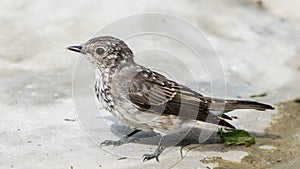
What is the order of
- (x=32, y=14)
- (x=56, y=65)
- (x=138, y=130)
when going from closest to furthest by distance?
(x=138, y=130), (x=56, y=65), (x=32, y=14)

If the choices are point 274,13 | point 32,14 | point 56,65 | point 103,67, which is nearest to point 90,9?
point 32,14

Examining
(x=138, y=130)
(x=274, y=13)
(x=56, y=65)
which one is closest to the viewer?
(x=138, y=130)

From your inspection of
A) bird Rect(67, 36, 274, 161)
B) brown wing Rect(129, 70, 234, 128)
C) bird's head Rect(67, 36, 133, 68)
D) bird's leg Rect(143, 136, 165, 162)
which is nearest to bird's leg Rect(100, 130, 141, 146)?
bird Rect(67, 36, 274, 161)

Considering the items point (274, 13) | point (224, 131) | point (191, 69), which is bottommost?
point (224, 131)

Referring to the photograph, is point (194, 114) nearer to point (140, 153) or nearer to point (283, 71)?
point (140, 153)

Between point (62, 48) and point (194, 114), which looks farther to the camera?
point (62, 48)

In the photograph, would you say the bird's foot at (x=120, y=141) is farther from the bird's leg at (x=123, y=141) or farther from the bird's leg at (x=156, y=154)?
the bird's leg at (x=156, y=154)

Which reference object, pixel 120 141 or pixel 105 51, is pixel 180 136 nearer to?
pixel 120 141

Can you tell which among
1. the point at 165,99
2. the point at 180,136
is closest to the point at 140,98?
the point at 165,99
